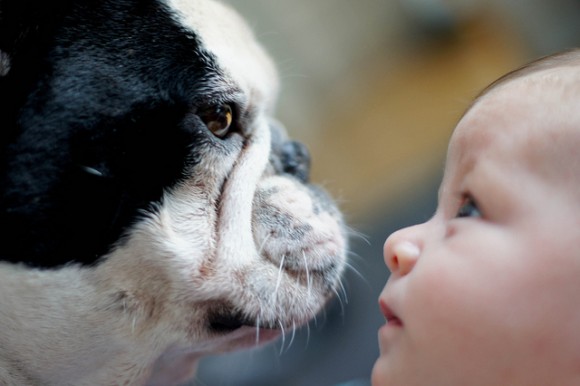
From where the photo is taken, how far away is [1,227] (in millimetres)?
656

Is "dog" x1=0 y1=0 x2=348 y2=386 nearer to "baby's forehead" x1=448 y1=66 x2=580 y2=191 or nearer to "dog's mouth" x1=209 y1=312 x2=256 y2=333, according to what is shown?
"dog's mouth" x1=209 y1=312 x2=256 y2=333

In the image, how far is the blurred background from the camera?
1.79m

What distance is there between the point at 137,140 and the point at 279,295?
23cm

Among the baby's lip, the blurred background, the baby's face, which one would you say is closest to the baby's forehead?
the baby's face

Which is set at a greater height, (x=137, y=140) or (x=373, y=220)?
(x=137, y=140)

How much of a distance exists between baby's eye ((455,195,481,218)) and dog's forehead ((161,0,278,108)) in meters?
0.27

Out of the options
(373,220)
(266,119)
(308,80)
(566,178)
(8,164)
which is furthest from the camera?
(308,80)

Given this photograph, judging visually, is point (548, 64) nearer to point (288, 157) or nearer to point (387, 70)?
point (288, 157)

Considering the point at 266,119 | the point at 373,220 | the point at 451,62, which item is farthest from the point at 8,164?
the point at 451,62

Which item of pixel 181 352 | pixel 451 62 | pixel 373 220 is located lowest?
pixel 373 220

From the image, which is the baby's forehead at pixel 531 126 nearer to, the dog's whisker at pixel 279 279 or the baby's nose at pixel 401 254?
the baby's nose at pixel 401 254

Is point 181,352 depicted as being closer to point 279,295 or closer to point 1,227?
point 279,295

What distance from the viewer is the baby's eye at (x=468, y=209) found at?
611 mm

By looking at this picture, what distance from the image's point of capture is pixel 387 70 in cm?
196
